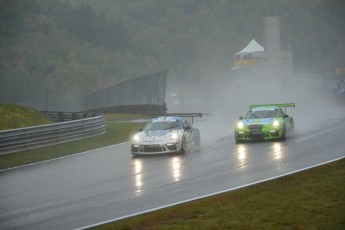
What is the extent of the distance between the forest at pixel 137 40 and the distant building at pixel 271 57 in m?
12.2

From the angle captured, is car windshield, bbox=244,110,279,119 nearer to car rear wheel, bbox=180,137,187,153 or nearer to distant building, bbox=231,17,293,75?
car rear wheel, bbox=180,137,187,153

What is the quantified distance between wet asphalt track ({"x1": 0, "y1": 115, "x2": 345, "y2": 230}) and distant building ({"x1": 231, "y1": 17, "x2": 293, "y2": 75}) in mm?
94807

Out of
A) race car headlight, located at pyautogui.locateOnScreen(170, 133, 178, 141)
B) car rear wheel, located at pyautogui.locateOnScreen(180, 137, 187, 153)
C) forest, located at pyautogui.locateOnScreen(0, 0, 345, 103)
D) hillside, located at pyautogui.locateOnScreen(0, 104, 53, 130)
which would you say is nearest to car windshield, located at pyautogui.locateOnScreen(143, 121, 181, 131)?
car rear wheel, located at pyautogui.locateOnScreen(180, 137, 187, 153)

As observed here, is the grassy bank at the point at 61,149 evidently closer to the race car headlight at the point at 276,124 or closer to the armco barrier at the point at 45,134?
the armco barrier at the point at 45,134

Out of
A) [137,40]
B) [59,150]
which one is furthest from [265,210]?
[137,40]

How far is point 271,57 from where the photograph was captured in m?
118

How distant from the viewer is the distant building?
115 meters

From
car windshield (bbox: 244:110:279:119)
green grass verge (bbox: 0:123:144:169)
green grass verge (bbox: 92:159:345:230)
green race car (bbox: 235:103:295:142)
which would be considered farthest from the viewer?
car windshield (bbox: 244:110:279:119)

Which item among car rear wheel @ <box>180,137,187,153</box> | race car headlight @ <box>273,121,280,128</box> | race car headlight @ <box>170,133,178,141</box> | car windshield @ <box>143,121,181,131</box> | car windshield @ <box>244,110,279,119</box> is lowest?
car rear wheel @ <box>180,137,187,153</box>

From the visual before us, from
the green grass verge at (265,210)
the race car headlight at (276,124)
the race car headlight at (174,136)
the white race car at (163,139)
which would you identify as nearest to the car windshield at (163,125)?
the white race car at (163,139)

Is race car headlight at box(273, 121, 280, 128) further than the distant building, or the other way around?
the distant building

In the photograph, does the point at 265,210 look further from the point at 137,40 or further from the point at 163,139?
the point at 137,40

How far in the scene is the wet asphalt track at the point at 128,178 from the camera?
36.9 ft

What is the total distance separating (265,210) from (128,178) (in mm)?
5869
